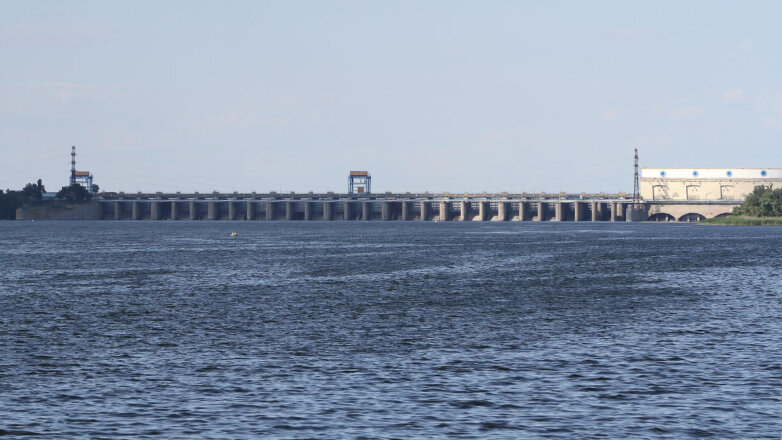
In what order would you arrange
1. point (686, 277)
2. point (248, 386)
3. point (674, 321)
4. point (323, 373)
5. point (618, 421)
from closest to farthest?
point (618, 421) → point (248, 386) → point (323, 373) → point (674, 321) → point (686, 277)

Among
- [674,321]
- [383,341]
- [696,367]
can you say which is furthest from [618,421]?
[674,321]

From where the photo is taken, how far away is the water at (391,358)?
83.1ft

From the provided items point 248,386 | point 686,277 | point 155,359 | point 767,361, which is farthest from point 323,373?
point 686,277

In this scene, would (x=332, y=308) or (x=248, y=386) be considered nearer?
(x=248, y=386)

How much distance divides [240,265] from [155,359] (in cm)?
Result: 6426

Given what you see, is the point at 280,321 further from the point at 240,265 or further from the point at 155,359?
the point at 240,265

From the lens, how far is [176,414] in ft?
85.9

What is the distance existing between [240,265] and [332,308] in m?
46.2

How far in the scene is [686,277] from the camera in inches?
3150

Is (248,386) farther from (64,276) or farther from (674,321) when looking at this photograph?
(64,276)

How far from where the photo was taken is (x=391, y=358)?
35.5m

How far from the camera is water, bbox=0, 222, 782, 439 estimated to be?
83.1 feet

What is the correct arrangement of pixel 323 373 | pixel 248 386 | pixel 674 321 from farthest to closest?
pixel 674 321 < pixel 323 373 < pixel 248 386

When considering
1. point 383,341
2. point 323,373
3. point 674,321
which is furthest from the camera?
point 674,321
